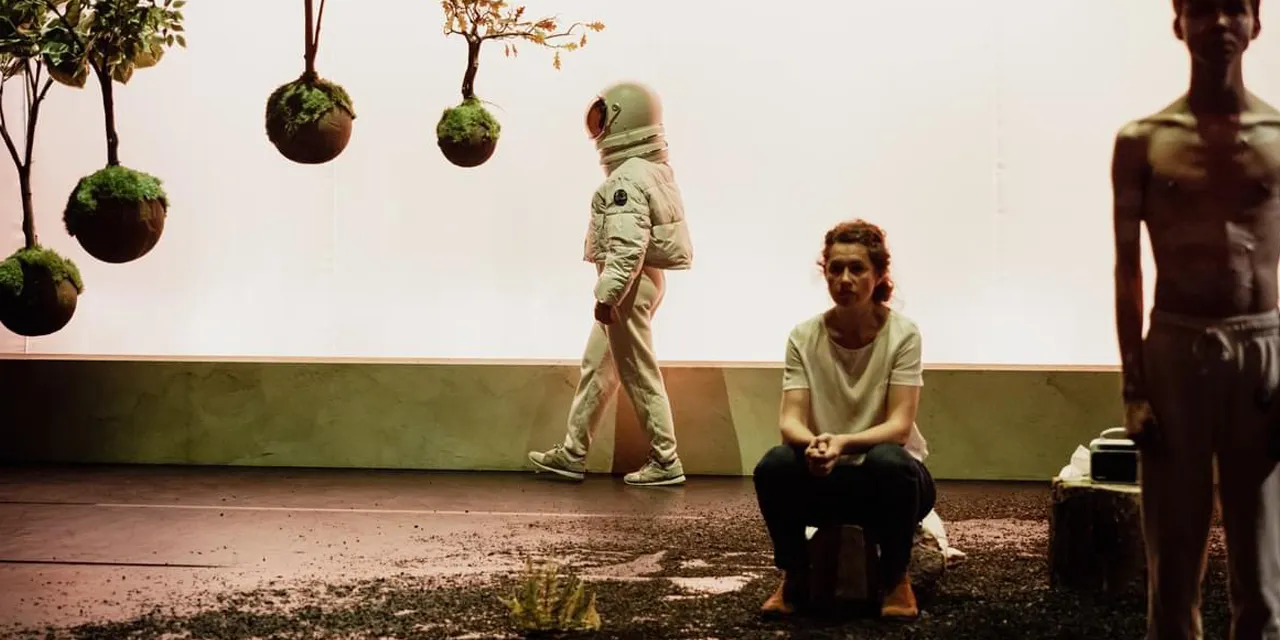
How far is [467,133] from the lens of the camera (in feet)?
15.3

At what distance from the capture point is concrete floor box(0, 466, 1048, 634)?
3.84m

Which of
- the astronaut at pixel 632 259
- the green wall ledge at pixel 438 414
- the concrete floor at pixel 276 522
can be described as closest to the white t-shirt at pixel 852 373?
the concrete floor at pixel 276 522

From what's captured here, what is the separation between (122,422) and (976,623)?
460 cm

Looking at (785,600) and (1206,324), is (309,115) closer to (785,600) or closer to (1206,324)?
(785,600)

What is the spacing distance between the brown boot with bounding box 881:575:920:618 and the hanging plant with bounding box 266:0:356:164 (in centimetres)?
219

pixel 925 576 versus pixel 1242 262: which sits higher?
pixel 1242 262

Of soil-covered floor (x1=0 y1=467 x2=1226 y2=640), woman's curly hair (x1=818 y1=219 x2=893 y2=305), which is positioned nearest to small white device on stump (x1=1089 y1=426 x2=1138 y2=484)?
soil-covered floor (x1=0 y1=467 x2=1226 y2=640)

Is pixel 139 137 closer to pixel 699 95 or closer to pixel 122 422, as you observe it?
pixel 122 422

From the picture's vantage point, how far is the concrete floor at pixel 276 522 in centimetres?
384

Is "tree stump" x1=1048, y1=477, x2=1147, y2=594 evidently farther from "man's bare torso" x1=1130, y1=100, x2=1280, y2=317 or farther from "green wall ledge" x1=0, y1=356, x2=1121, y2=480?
"green wall ledge" x1=0, y1=356, x2=1121, y2=480

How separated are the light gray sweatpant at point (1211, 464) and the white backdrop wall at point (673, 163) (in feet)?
→ 13.7

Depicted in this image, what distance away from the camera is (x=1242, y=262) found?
7.52ft

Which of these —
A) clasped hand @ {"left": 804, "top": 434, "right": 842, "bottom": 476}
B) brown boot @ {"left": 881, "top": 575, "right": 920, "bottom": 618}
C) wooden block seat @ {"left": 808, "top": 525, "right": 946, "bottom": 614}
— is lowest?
brown boot @ {"left": 881, "top": 575, "right": 920, "bottom": 618}

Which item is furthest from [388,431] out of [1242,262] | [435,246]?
[1242,262]
